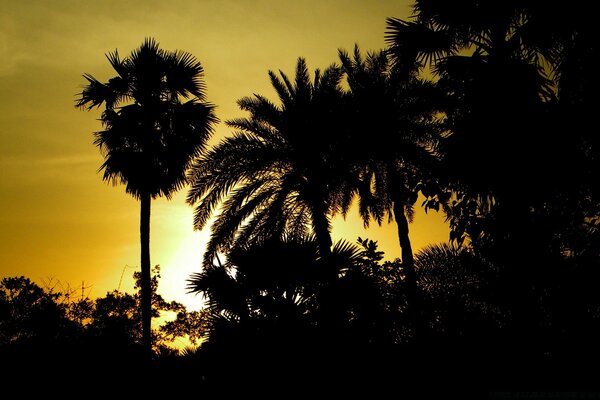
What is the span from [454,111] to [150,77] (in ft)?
40.7

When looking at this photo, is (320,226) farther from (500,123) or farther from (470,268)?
(500,123)

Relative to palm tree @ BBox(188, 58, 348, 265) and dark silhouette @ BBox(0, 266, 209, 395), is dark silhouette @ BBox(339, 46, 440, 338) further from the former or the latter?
dark silhouette @ BBox(0, 266, 209, 395)

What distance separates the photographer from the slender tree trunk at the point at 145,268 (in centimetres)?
1398

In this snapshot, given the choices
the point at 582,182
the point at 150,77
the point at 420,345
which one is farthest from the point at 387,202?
the point at 582,182

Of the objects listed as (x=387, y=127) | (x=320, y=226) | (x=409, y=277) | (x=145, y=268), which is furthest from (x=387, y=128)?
(x=145, y=268)

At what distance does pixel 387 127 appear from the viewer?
1589 cm

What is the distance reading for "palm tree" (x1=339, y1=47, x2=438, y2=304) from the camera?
51.6 feet

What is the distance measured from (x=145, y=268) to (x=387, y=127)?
28.9 ft

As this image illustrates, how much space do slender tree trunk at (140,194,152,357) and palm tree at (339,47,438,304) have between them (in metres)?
6.79

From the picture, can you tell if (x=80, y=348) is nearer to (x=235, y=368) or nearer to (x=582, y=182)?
(x=235, y=368)

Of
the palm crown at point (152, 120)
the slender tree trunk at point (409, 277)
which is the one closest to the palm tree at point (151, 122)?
the palm crown at point (152, 120)

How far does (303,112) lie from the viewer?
16562 mm

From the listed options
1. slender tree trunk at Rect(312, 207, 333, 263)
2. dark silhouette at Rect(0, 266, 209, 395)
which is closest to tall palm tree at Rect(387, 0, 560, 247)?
dark silhouette at Rect(0, 266, 209, 395)

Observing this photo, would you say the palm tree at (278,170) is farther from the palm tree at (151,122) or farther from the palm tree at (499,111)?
the palm tree at (499,111)
